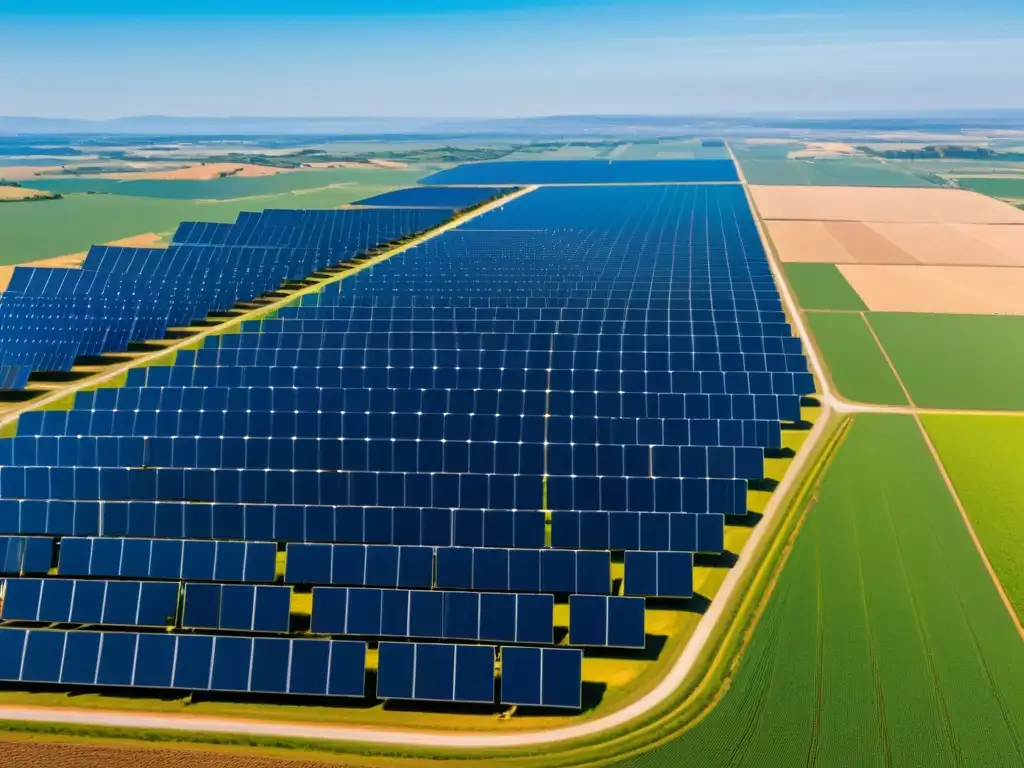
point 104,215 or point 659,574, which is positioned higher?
point 104,215

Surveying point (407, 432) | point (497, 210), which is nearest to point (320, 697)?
point (407, 432)

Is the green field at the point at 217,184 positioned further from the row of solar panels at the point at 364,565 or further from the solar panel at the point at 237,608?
the solar panel at the point at 237,608

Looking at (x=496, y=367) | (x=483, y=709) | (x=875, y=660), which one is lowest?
(x=483, y=709)

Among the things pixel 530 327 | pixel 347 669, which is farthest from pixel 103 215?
pixel 347 669

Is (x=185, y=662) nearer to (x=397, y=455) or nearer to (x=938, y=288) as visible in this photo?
(x=397, y=455)

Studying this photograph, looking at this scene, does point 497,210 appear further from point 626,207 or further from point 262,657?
point 262,657

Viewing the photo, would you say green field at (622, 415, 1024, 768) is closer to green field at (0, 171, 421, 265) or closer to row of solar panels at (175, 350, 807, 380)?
row of solar panels at (175, 350, 807, 380)
